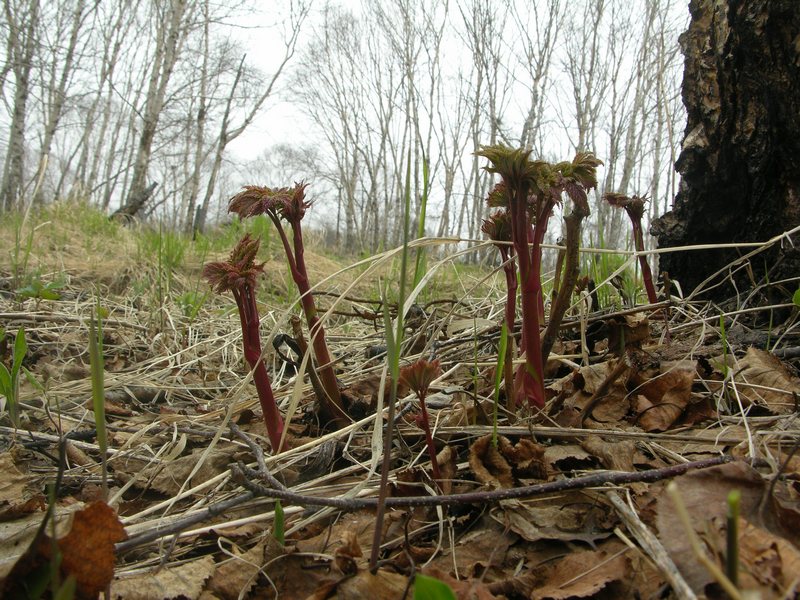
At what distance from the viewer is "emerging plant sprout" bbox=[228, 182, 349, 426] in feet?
3.78

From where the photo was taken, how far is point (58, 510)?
96cm

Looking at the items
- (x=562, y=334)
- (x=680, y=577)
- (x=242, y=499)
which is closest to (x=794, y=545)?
(x=680, y=577)

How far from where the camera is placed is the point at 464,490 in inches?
36.0

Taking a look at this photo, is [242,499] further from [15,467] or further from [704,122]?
[704,122]

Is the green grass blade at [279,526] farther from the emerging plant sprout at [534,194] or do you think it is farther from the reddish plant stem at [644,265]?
the reddish plant stem at [644,265]

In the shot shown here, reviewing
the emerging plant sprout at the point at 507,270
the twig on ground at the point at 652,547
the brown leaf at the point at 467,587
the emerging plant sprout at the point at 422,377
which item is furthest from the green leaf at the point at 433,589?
the emerging plant sprout at the point at 507,270

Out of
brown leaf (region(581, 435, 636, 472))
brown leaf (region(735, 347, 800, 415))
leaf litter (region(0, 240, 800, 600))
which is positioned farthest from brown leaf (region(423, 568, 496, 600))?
brown leaf (region(735, 347, 800, 415))

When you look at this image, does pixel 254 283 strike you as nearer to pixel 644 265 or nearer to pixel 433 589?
pixel 433 589

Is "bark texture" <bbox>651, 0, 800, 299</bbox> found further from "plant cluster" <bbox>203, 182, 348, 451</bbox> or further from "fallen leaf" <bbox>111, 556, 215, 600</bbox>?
"fallen leaf" <bbox>111, 556, 215, 600</bbox>

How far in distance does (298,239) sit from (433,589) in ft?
3.00

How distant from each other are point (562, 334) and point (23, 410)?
176 centimetres

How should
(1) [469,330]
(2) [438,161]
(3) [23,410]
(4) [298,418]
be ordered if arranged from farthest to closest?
(2) [438,161] < (1) [469,330] < (3) [23,410] < (4) [298,418]

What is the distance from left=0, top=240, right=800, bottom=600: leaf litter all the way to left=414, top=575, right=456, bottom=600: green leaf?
153 mm

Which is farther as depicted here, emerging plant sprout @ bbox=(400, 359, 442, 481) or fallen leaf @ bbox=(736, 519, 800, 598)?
emerging plant sprout @ bbox=(400, 359, 442, 481)
